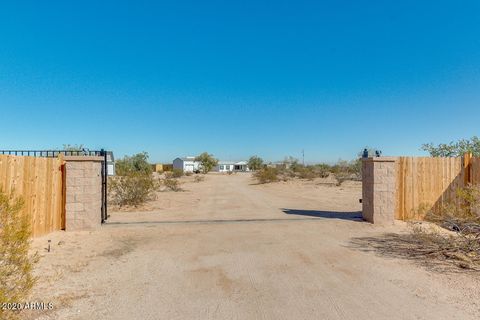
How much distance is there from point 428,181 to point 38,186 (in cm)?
1168

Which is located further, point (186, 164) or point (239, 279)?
point (186, 164)

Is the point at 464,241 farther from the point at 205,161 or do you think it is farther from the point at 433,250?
the point at 205,161

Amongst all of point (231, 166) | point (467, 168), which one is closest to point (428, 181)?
point (467, 168)

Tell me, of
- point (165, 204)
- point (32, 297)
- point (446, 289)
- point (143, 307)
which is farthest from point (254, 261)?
point (165, 204)

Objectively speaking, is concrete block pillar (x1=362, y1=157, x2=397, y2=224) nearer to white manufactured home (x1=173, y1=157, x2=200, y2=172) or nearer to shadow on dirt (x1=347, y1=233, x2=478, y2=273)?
shadow on dirt (x1=347, y1=233, x2=478, y2=273)

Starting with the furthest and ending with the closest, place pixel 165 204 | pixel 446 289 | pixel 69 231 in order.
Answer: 1. pixel 165 204
2. pixel 69 231
3. pixel 446 289

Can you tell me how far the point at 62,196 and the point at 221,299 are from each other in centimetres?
668

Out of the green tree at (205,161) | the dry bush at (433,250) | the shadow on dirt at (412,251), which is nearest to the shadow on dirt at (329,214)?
the shadow on dirt at (412,251)

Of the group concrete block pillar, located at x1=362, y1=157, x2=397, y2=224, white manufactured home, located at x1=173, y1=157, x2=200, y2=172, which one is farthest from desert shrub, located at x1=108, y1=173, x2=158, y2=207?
white manufactured home, located at x1=173, y1=157, x2=200, y2=172

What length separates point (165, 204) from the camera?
647 inches

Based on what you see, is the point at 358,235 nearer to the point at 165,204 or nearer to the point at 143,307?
the point at 143,307

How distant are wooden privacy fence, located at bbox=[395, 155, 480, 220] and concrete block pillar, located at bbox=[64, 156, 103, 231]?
9.52 meters

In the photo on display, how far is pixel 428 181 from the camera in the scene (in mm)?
10656

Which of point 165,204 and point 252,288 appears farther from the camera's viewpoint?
point 165,204
